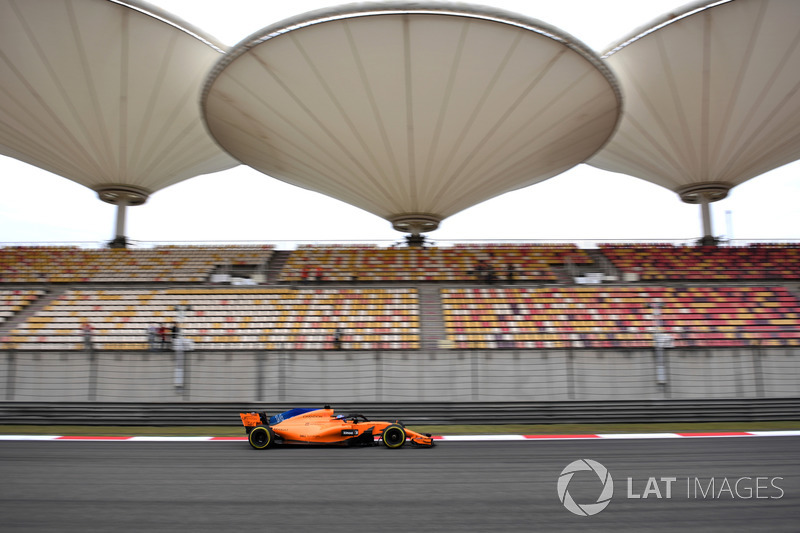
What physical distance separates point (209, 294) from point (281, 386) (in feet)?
25.2

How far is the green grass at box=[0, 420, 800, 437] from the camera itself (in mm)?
11977

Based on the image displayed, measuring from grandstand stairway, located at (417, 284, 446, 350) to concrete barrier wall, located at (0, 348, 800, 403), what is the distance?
262 centimetres

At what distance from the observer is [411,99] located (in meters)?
17.3

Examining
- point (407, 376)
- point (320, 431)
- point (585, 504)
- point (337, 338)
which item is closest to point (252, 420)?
point (320, 431)

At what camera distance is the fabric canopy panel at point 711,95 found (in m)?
18.0

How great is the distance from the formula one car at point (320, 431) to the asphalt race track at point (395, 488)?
0.28 metres

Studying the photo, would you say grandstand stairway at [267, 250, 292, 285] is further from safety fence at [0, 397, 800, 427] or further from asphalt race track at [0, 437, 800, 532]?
asphalt race track at [0, 437, 800, 532]

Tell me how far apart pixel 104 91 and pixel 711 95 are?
21.7m

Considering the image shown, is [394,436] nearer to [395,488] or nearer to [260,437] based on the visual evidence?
[260,437]

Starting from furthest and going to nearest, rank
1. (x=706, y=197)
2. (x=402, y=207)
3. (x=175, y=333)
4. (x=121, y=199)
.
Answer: (x=121, y=199)
(x=706, y=197)
(x=402, y=207)
(x=175, y=333)

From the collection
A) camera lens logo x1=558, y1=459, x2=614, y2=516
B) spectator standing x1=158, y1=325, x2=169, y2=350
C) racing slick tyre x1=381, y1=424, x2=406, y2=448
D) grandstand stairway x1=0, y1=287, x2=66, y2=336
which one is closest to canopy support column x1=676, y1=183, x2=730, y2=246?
racing slick tyre x1=381, y1=424, x2=406, y2=448

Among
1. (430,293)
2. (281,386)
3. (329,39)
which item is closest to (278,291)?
(430,293)

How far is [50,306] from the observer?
19562 mm

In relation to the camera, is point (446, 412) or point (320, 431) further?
point (446, 412)
